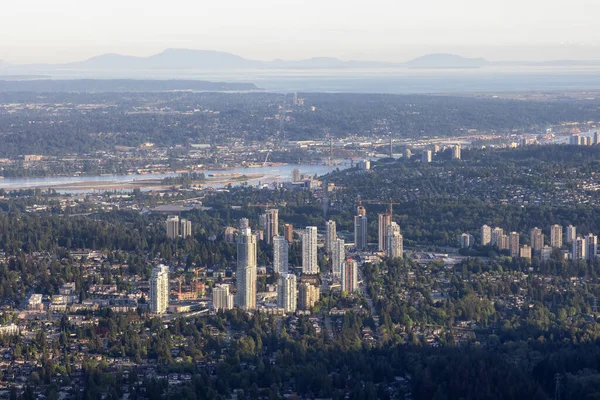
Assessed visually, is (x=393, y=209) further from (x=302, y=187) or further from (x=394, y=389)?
(x=394, y=389)

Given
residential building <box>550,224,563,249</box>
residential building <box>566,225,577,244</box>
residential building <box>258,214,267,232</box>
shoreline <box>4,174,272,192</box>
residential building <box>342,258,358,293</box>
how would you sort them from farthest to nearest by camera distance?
shoreline <box>4,174,272,192</box>, residential building <box>258,214,267,232</box>, residential building <box>566,225,577,244</box>, residential building <box>550,224,563,249</box>, residential building <box>342,258,358,293</box>

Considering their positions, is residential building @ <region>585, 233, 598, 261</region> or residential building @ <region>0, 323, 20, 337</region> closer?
residential building @ <region>0, 323, 20, 337</region>

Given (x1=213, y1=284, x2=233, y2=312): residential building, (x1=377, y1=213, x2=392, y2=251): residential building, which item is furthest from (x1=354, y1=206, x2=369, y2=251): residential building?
(x1=213, y1=284, x2=233, y2=312): residential building

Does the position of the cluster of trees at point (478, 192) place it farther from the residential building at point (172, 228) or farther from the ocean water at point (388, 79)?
the ocean water at point (388, 79)

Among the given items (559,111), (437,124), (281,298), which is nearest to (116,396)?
(281,298)

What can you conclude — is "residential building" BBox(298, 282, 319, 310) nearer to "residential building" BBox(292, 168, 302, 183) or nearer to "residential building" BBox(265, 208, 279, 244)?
"residential building" BBox(265, 208, 279, 244)

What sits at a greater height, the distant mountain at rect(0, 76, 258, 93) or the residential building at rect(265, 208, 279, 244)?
the residential building at rect(265, 208, 279, 244)
